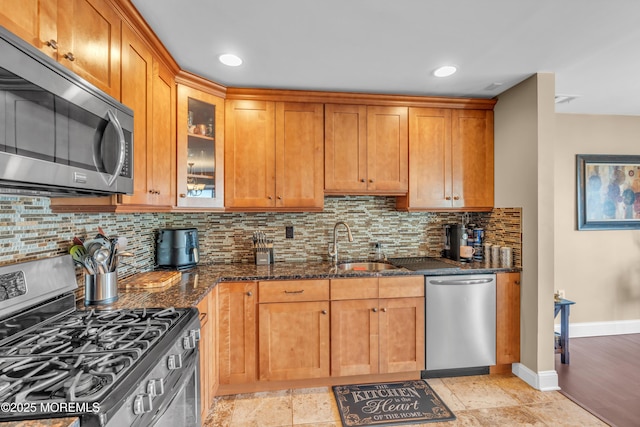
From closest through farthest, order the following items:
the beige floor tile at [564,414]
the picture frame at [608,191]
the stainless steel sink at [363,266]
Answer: the beige floor tile at [564,414] → the stainless steel sink at [363,266] → the picture frame at [608,191]

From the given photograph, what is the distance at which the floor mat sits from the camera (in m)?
2.07

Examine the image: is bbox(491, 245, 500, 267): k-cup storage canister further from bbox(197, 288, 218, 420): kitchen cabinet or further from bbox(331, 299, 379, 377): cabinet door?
bbox(197, 288, 218, 420): kitchen cabinet

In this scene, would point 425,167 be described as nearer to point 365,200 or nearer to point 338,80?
point 365,200

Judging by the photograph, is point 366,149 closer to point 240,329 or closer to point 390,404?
point 240,329

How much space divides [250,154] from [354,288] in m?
1.34

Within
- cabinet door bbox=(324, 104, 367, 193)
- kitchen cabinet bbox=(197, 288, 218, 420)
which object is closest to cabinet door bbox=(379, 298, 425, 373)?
cabinet door bbox=(324, 104, 367, 193)

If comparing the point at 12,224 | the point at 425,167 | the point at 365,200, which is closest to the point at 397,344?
the point at 365,200

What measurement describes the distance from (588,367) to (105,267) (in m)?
3.67

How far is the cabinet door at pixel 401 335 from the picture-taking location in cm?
247

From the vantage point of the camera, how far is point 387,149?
280cm

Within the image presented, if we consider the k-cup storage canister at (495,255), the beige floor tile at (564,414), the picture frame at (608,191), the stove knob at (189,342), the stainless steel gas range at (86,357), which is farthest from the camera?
the picture frame at (608,191)

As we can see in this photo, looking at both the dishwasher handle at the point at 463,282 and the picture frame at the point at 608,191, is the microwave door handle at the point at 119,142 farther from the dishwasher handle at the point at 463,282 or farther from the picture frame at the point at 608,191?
the picture frame at the point at 608,191

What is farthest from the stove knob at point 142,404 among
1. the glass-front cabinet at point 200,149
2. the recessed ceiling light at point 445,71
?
the recessed ceiling light at point 445,71

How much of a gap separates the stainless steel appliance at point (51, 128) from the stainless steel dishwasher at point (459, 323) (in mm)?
2229
